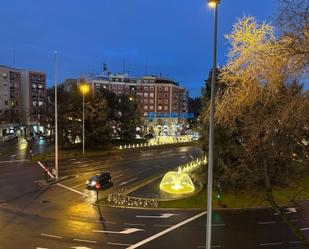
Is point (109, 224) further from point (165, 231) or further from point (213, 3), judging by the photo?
point (213, 3)

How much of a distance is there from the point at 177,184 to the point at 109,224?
1287 centimetres

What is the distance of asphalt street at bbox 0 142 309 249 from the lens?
22.4m

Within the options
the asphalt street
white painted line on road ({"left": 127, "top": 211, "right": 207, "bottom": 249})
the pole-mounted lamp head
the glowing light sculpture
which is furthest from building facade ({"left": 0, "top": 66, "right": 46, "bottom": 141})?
the pole-mounted lamp head

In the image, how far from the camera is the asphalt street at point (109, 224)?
73.6 feet

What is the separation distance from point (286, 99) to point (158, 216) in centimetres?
2138

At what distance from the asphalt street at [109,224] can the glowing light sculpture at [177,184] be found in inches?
205

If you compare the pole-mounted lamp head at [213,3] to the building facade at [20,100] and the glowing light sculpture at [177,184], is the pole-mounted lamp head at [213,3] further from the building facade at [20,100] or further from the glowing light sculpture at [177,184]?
the building facade at [20,100]

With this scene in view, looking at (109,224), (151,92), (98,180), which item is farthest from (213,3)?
(151,92)

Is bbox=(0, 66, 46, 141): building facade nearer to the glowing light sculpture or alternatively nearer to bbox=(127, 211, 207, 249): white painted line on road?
the glowing light sculpture

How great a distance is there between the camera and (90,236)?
76.3 ft

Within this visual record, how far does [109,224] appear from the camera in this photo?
26.6 meters

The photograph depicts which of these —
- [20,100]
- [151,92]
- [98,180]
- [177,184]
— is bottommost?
[177,184]

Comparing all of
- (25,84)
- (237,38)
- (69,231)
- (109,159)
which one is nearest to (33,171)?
(109,159)

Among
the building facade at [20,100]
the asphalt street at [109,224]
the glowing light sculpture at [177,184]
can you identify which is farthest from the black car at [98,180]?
the building facade at [20,100]
